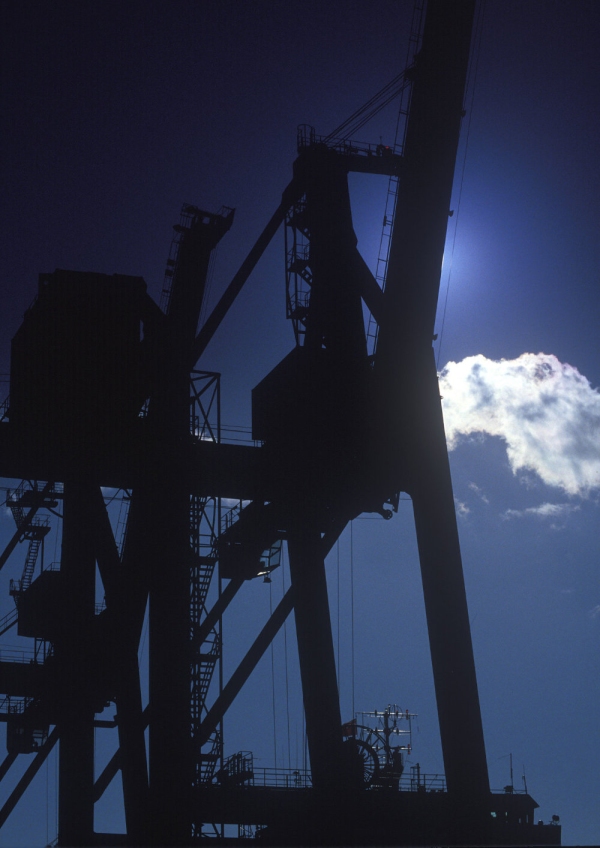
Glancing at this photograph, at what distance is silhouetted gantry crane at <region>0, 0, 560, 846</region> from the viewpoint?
21.0m

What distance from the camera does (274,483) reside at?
2469 centimetres

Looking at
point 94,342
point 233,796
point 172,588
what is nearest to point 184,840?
point 233,796

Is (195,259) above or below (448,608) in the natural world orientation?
above

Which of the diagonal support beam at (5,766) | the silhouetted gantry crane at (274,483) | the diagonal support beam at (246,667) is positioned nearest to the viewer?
the silhouetted gantry crane at (274,483)

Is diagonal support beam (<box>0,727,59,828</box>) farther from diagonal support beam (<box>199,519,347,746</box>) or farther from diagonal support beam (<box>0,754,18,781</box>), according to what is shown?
diagonal support beam (<box>199,519,347,746</box>)

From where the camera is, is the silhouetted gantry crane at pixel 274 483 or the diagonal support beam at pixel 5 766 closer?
the silhouetted gantry crane at pixel 274 483

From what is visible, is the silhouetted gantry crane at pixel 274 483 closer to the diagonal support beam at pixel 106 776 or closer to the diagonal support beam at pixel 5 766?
the diagonal support beam at pixel 106 776

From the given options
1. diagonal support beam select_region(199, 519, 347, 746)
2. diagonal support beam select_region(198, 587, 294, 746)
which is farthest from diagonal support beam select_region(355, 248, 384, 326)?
diagonal support beam select_region(198, 587, 294, 746)

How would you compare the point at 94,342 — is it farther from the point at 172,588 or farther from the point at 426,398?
the point at 426,398

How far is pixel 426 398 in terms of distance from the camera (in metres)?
22.4

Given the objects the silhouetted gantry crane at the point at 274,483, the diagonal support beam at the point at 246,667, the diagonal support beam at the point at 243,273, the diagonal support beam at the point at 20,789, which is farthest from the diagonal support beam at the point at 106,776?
the diagonal support beam at the point at 243,273

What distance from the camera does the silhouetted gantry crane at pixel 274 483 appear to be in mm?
21031

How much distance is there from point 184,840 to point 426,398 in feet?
34.7

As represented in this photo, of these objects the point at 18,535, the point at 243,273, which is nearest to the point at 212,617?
the point at 243,273
